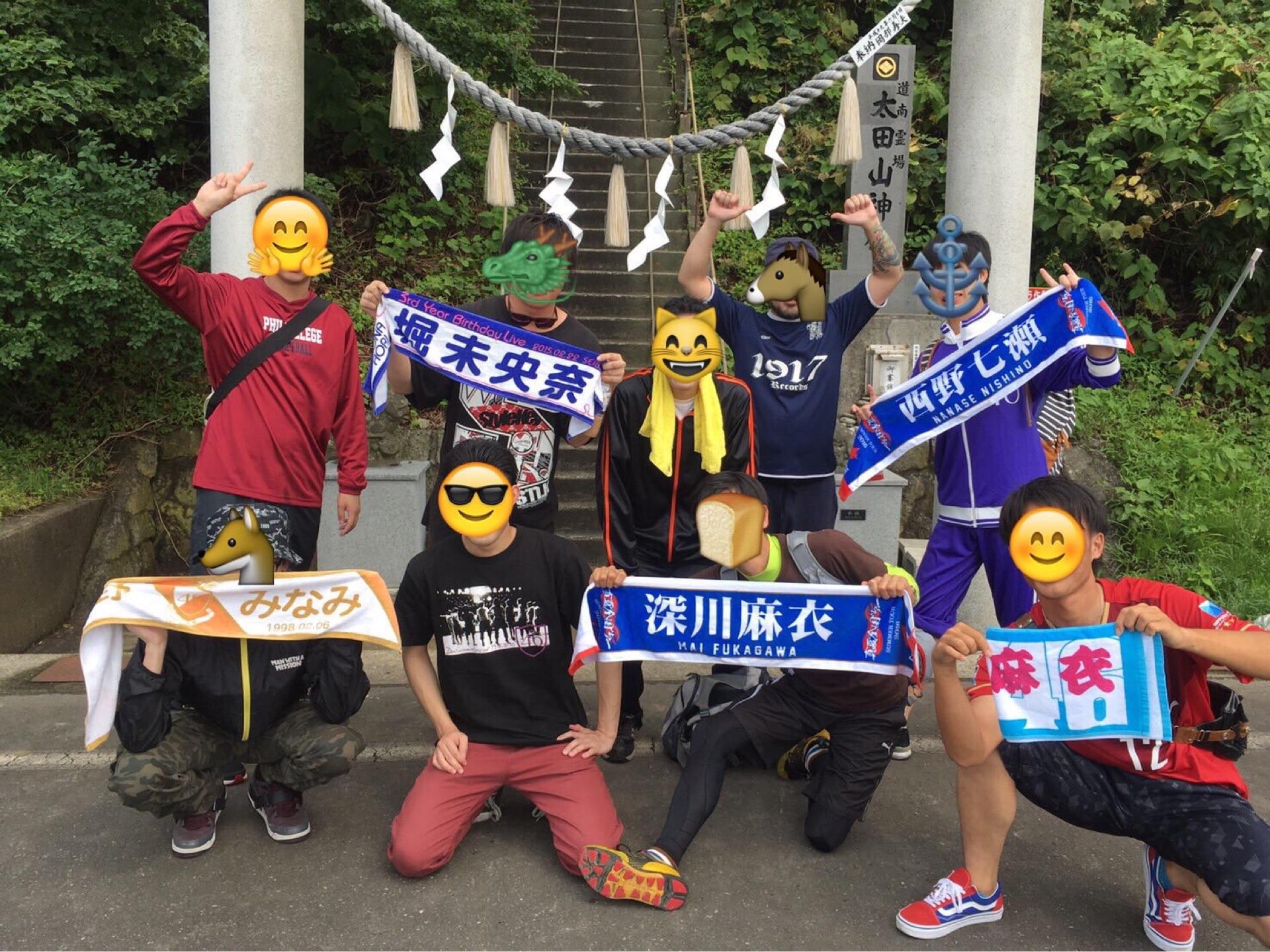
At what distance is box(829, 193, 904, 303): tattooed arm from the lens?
4.32 meters

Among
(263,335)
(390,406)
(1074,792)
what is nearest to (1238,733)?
(1074,792)

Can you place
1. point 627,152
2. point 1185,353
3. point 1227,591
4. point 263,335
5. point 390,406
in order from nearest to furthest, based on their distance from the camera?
point 263,335 → point 627,152 → point 1227,591 → point 390,406 → point 1185,353

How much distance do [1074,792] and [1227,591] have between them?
13.4 ft

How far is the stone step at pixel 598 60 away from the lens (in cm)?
1166

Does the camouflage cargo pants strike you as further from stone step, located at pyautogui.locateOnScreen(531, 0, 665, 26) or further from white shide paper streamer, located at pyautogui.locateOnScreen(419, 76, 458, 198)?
stone step, located at pyautogui.locateOnScreen(531, 0, 665, 26)

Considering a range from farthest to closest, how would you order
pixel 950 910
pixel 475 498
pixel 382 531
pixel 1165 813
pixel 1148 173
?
pixel 1148 173 → pixel 382 531 → pixel 475 498 → pixel 950 910 → pixel 1165 813

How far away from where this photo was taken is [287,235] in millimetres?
4098

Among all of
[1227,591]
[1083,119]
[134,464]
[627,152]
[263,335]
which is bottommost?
[1227,591]

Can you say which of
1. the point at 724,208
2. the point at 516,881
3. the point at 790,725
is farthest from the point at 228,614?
the point at 724,208

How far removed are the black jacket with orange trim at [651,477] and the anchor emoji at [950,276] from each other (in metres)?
0.83

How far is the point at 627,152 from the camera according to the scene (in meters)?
5.43

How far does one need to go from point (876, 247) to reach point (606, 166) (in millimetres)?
6623

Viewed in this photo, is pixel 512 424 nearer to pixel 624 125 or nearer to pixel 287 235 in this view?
pixel 287 235

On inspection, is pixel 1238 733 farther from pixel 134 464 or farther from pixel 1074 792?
pixel 134 464
